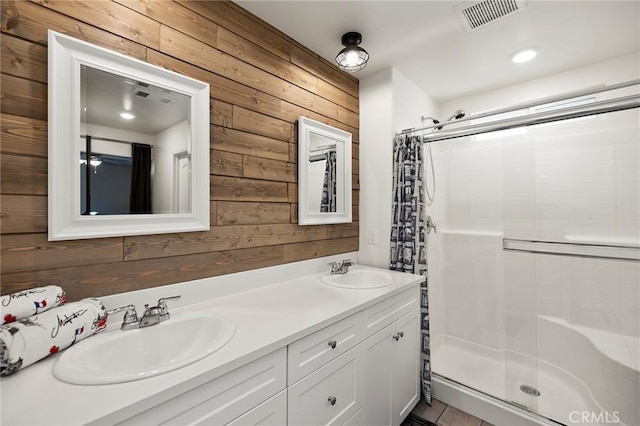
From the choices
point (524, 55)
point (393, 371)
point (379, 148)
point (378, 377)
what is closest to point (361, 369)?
point (378, 377)

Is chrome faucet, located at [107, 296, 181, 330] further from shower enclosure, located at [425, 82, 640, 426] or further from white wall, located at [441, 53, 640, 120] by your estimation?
white wall, located at [441, 53, 640, 120]

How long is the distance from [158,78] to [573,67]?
2936 mm

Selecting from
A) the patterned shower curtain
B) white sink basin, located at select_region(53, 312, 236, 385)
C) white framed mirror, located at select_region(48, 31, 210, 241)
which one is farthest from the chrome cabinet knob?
white framed mirror, located at select_region(48, 31, 210, 241)

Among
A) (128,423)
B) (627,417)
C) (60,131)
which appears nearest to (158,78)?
(60,131)

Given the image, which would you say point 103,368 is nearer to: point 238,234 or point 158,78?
point 238,234

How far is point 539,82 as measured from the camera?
246cm

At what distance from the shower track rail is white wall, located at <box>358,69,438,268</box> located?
38.5 inches

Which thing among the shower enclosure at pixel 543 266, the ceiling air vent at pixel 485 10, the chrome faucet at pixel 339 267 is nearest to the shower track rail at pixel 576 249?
the shower enclosure at pixel 543 266

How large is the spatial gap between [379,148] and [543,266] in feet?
4.92

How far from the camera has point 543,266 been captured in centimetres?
213

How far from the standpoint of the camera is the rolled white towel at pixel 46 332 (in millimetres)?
760

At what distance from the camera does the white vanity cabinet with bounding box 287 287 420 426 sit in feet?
Result: 3.80

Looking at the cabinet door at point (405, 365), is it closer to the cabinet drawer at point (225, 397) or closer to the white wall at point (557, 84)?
the cabinet drawer at point (225, 397)

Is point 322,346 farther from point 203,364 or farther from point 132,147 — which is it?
point 132,147
